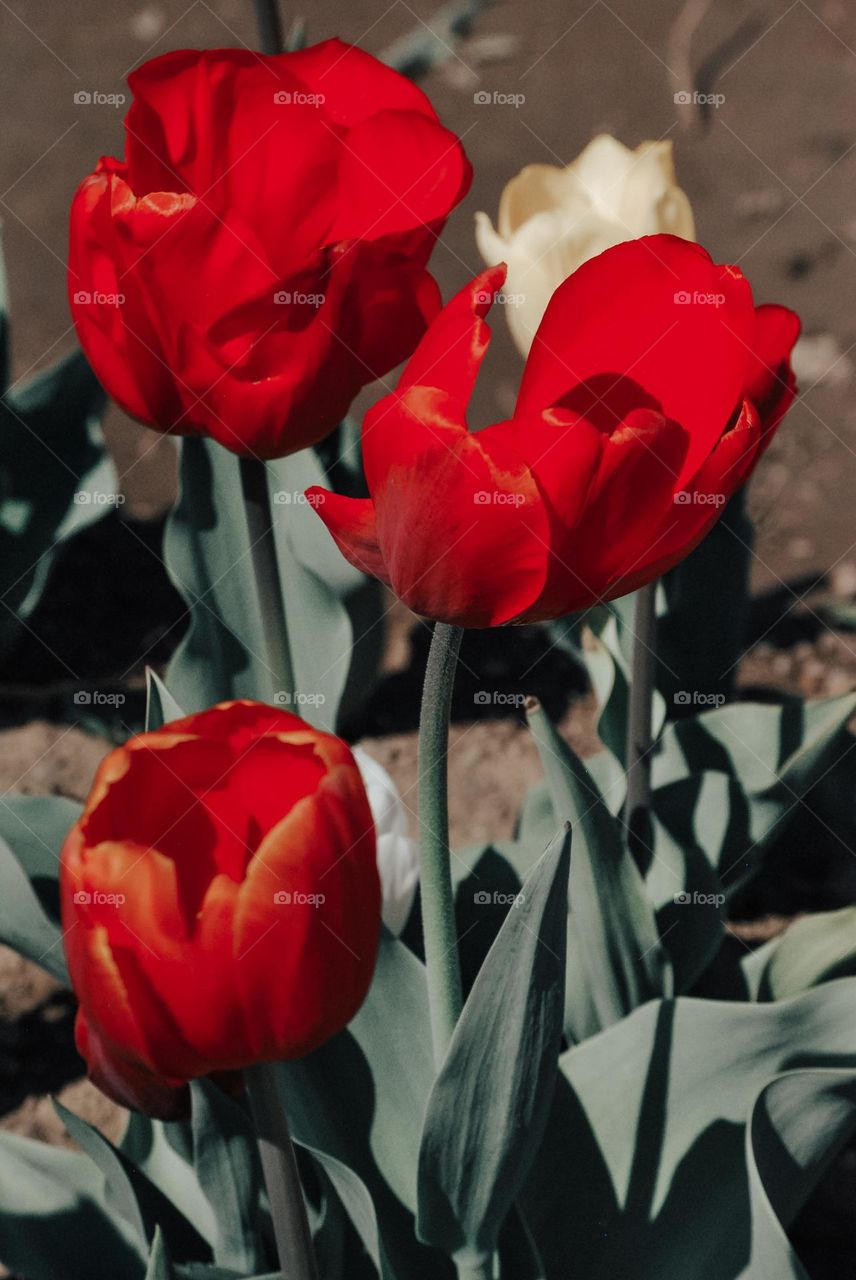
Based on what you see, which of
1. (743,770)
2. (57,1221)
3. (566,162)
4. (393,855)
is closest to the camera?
(57,1221)

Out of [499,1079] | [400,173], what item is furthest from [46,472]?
[499,1079]

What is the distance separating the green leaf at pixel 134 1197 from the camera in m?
0.81

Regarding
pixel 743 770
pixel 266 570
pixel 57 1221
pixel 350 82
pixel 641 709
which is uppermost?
pixel 350 82

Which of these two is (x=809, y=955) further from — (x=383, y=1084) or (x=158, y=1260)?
(x=158, y=1260)

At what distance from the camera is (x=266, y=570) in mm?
858

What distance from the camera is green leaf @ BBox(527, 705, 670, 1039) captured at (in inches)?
36.3

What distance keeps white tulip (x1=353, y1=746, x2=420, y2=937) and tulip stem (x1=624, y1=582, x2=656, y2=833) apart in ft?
0.56

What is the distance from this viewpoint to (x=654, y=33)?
263cm

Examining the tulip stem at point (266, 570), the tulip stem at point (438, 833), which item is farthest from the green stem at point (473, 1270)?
the tulip stem at point (266, 570)

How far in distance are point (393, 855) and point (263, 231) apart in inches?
18.7

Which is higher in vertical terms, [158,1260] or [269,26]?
[269,26]

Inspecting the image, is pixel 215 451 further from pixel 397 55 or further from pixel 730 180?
pixel 730 180

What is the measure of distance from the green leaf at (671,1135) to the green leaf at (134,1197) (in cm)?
23

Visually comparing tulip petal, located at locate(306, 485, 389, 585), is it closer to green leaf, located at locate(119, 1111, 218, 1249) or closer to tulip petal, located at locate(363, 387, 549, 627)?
tulip petal, located at locate(363, 387, 549, 627)
